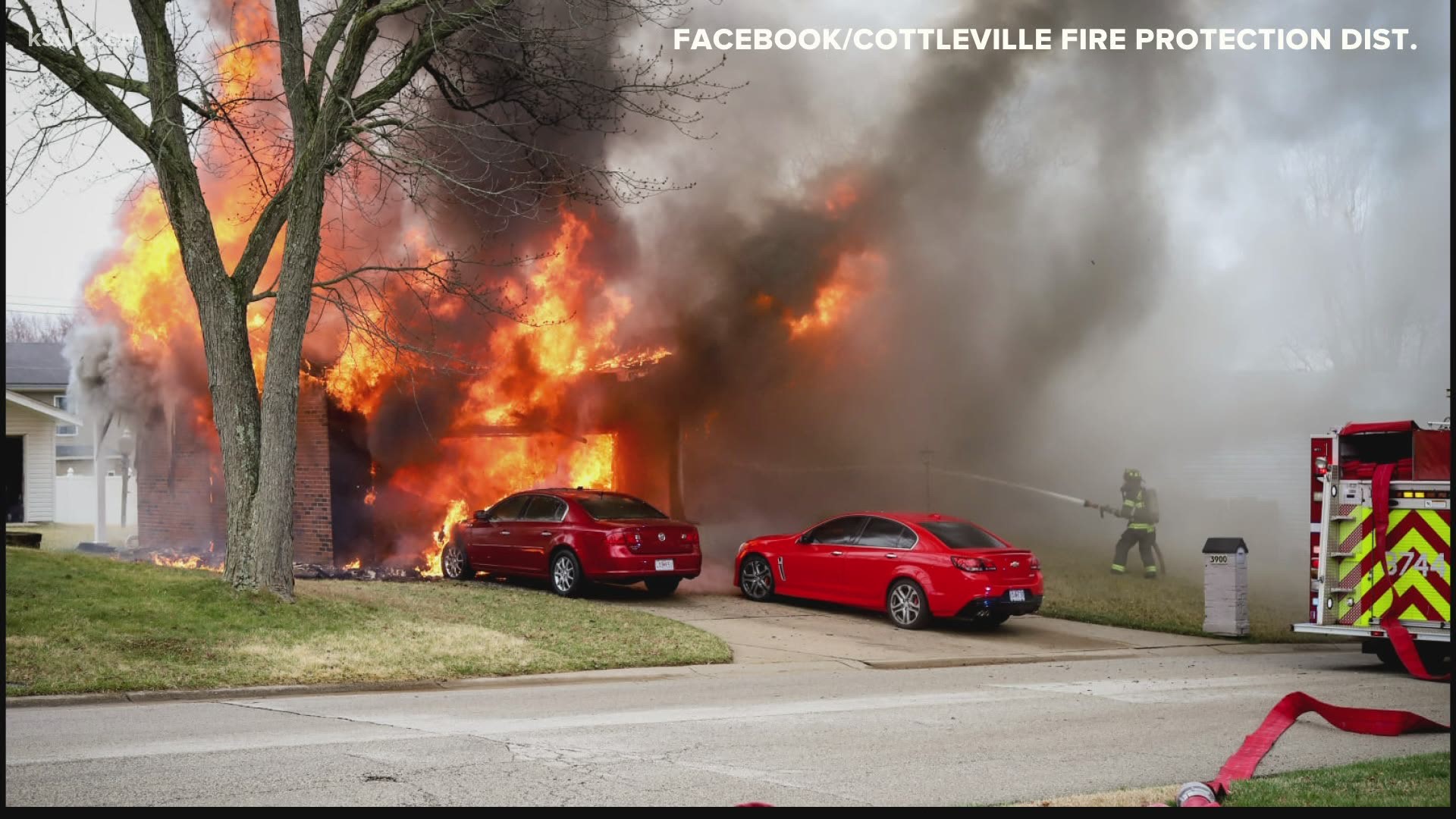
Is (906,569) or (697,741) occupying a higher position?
(906,569)

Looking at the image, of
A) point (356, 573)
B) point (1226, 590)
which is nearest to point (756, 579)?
point (1226, 590)

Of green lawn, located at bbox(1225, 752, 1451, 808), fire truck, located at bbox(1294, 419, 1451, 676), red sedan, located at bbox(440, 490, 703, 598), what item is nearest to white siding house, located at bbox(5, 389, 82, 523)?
red sedan, located at bbox(440, 490, 703, 598)

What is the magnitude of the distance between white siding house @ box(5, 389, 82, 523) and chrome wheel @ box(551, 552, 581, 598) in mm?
21387

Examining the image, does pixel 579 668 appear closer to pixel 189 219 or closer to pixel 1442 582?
pixel 189 219

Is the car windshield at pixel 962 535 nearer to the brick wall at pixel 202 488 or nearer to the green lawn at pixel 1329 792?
the green lawn at pixel 1329 792

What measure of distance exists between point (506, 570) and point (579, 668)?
5614mm

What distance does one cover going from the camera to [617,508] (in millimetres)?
15992

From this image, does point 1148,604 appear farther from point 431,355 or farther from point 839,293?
point 431,355

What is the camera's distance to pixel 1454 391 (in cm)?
730

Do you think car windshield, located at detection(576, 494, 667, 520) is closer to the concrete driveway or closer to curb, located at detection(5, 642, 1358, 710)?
the concrete driveway

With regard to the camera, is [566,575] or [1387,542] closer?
[1387,542]

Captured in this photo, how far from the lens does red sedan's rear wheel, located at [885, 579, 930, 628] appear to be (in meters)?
14.2

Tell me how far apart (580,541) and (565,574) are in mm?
543

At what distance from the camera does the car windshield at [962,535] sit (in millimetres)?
14258
